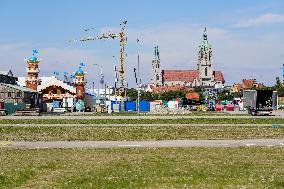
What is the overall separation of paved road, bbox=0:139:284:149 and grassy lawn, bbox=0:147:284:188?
185 cm

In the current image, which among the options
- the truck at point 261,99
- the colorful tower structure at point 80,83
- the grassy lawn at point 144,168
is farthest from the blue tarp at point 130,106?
the grassy lawn at point 144,168

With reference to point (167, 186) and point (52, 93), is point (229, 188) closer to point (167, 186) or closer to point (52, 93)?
point (167, 186)

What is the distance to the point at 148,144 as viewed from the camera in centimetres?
2409

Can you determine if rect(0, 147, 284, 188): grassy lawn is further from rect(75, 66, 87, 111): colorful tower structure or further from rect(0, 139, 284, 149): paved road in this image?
rect(75, 66, 87, 111): colorful tower structure

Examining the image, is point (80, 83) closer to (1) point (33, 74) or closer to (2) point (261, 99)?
(1) point (33, 74)

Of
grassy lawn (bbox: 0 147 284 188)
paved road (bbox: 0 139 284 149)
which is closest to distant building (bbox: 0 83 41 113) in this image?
paved road (bbox: 0 139 284 149)

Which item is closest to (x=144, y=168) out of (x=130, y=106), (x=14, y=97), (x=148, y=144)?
(x=148, y=144)

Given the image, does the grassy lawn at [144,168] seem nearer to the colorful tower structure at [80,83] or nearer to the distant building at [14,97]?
the distant building at [14,97]

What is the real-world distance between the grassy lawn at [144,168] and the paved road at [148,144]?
185 centimetres

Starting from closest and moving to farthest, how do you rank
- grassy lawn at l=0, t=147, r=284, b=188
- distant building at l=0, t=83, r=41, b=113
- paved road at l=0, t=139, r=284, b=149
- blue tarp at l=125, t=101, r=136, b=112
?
grassy lawn at l=0, t=147, r=284, b=188 < paved road at l=0, t=139, r=284, b=149 < distant building at l=0, t=83, r=41, b=113 < blue tarp at l=125, t=101, r=136, b=112

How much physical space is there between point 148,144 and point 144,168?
8.36 metres

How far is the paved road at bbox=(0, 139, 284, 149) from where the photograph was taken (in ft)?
76.8

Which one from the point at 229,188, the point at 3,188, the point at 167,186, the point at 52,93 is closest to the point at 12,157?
the point at 3,188

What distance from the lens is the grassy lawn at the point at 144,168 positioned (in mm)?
13023
